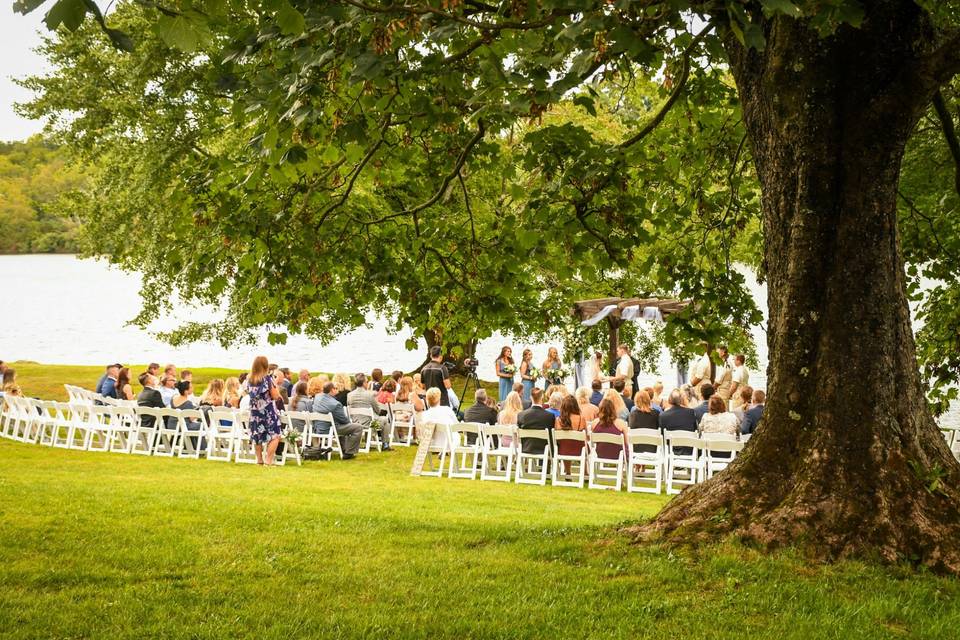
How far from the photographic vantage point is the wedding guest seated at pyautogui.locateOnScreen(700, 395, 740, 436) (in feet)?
46.8

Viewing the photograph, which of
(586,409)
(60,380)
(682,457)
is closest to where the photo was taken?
(682,457)

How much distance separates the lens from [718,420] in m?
14.3

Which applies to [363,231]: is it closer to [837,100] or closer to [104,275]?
[837,100]

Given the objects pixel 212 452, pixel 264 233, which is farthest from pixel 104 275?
pixel 264 233

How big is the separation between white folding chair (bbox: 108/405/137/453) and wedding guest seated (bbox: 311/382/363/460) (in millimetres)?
3099

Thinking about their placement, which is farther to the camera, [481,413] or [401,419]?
[401,419]

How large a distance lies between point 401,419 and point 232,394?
142 inches

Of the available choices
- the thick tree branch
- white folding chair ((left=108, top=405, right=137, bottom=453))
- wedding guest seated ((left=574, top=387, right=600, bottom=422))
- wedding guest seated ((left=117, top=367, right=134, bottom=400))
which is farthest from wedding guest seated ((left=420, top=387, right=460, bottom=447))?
the thick tree branch

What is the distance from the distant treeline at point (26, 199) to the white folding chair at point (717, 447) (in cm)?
3661

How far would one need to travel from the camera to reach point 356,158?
6.84 metres

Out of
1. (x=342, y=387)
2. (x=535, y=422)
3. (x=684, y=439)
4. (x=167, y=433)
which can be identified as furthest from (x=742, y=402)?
(x=167, y=433)

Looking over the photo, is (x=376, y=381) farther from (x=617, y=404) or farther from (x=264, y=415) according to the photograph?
(x=617, y=404)

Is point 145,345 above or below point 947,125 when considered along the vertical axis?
above

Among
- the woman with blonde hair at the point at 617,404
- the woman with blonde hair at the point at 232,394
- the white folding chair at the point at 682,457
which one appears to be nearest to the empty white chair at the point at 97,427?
the woman with blonde hair at the point at 232,394
